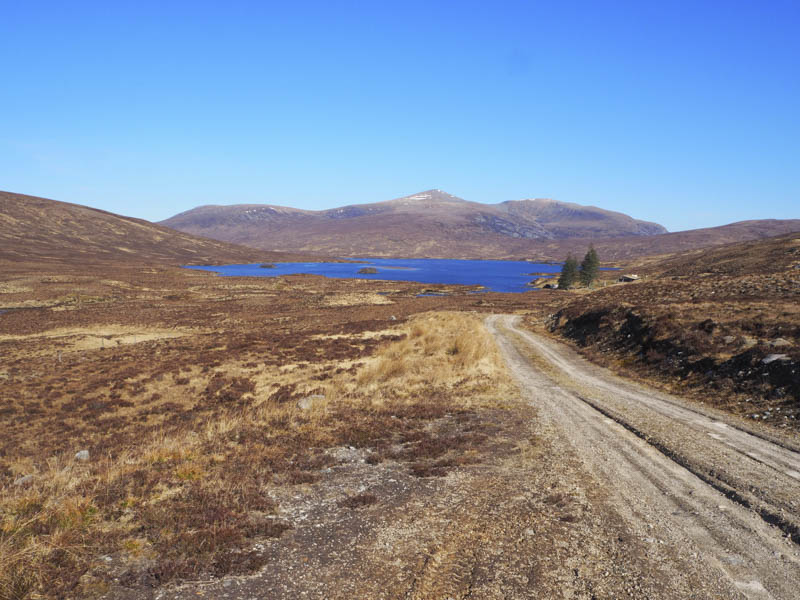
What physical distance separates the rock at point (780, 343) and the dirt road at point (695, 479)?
18.5ft

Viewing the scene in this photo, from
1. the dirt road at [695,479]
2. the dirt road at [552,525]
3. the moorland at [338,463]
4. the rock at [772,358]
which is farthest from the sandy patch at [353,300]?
the dirt road at [552,525]

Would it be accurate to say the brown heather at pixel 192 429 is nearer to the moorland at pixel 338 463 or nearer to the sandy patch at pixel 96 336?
the moorland at pixel 338 463

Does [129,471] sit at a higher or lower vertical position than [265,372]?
higher

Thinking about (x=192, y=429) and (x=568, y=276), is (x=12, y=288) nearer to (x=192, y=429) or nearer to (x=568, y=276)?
(x=192, y=429)

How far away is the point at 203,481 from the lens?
963cm

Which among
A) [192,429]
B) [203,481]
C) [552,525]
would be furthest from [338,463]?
[192,429]

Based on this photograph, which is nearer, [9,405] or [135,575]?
[135,575]

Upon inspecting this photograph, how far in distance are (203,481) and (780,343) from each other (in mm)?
23547

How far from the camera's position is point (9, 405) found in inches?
892

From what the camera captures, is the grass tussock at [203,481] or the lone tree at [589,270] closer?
the grass tussock at [203,481]

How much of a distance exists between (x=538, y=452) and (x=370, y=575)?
6.68 metres

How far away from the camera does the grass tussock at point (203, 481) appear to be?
21.5ft

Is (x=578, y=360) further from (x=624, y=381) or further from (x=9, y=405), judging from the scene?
(x=9, y=405)

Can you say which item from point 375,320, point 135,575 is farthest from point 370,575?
point 375,320
